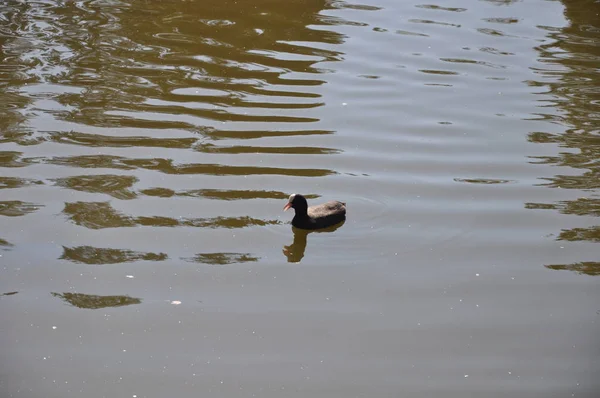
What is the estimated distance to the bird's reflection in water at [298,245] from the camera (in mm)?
7035

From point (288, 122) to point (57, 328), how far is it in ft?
12.8

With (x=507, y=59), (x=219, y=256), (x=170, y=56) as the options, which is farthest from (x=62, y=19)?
(x=219, y=256)

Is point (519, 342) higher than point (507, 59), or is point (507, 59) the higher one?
point (507, 59)

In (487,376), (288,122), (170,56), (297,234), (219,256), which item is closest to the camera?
(487,376)

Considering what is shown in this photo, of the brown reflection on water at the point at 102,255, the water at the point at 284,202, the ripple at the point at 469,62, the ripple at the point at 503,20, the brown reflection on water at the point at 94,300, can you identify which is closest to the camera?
the water at the point at 284,202

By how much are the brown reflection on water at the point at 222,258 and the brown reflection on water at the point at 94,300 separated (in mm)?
683

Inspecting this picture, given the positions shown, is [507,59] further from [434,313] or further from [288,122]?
[434,313]

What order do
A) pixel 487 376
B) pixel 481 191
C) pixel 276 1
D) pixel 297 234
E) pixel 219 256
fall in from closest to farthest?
pixel 487 376, pixel 219 256, pixel 297 234, pixel 481 191, pixel 276 1

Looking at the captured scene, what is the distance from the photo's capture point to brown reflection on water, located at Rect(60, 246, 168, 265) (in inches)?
266

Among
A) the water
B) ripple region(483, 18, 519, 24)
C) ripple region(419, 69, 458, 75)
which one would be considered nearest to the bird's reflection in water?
the water

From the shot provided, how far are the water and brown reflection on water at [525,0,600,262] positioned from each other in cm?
4

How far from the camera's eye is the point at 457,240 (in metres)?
7.25

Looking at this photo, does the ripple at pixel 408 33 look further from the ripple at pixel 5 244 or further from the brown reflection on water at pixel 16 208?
the ripple at pixel 5 244

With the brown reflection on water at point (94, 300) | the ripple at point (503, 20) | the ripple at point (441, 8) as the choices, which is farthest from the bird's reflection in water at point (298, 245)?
the ripple at point (441, 8)
